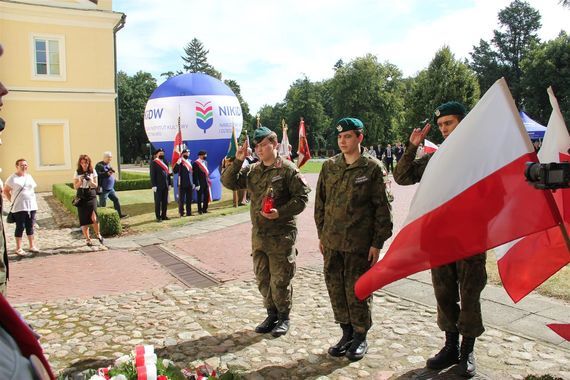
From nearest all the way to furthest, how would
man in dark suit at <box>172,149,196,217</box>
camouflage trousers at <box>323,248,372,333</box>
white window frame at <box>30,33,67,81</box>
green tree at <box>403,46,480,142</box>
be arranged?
camouflage trousers at <box>323,248,372,333</box>, man in dark suit at <box>172,149,196,217</box>, white window frame at <box>30,33,67,81</box>, green tree at <box>403,46,480,142</box>

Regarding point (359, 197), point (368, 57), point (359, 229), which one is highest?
point (368, 57)

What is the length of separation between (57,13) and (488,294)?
79.7 feet

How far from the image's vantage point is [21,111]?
74.9 ft

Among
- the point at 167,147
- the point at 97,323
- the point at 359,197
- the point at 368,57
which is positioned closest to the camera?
the point at 359,197

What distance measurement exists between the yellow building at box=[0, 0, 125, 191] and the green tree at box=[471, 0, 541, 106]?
170ft

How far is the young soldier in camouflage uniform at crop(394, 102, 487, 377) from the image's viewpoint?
396 cm

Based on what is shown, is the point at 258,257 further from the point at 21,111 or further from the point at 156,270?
the point at 21,111

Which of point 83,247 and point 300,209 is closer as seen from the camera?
point 300,209

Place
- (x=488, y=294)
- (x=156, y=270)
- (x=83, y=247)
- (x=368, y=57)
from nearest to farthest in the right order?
1. (x=488, y=294)
2. (x=156, y=270)
3. (x=83, y=247)
4. (x=368, y=57)

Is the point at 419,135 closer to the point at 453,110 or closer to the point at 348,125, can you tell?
the point at 453,110

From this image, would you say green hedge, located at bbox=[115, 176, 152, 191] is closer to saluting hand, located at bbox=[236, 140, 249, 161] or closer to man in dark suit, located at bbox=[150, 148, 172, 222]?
man in dark suit, located at bbox=[150, 148, 172, 222]

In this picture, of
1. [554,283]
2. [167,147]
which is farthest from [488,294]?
[167,147]

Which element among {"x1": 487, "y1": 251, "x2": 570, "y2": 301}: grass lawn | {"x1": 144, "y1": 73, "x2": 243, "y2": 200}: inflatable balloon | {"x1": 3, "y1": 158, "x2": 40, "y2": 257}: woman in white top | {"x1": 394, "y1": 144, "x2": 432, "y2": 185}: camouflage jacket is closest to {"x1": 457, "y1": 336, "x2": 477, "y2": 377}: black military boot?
{"x1": 394, "y1": 144, "x2": 432, "y2": 185}: camouflage jacket

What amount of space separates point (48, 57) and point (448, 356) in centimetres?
2478
